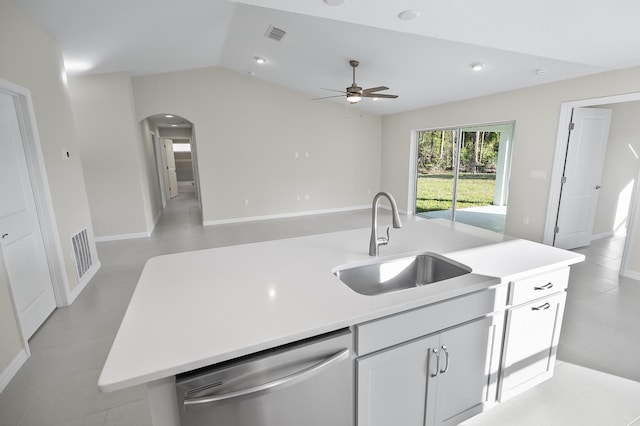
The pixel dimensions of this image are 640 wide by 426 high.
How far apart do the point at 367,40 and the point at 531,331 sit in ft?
11.6

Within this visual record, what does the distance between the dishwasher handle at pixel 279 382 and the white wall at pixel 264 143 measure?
575 cm

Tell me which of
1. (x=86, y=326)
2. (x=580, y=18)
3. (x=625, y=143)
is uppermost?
(x=580, y=18)

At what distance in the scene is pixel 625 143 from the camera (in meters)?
4.57

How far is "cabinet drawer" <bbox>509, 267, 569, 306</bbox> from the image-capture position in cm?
145

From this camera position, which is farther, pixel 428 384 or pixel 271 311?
pixel 428 384

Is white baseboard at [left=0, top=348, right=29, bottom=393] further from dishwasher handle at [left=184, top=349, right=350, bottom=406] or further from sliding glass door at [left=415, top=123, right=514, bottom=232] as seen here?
sliding glass door at [left=415, top=123, right=514, bottom=232]

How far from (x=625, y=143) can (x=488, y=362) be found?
523cm

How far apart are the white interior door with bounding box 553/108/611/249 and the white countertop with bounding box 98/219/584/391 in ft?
10.6

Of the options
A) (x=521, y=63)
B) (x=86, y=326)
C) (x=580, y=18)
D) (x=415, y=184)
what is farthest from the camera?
(x=415, y=184)

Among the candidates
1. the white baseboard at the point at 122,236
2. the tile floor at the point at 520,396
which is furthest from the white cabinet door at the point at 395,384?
the white baseboard at the point at 122,236

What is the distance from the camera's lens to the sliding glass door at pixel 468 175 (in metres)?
6.69

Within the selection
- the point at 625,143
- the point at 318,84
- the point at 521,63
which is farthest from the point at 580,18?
the point at 318,84

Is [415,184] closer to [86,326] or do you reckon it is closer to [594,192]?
[594,192]

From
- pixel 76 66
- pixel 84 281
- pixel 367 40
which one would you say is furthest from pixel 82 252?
pixel 367 40
